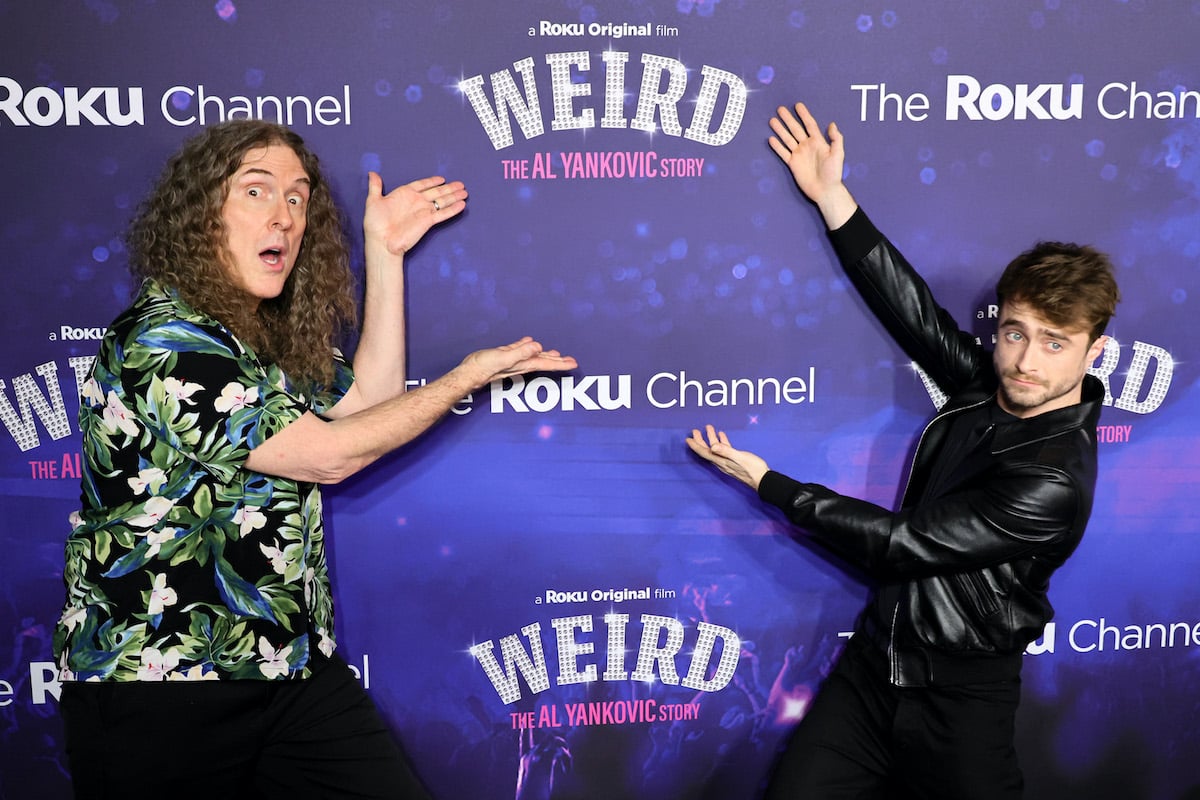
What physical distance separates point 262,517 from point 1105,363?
77.2 inches

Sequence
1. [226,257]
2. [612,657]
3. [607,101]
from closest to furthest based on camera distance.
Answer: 1. [226,257]
2. [607,101]
3. [612,657]

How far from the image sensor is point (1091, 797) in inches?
103

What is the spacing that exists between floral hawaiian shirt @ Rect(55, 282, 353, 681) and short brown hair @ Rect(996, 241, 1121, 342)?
4.80 ft

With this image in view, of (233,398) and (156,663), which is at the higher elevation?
(233,398)

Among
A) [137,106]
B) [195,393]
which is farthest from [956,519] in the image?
[137,106]

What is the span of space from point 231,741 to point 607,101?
152 cm

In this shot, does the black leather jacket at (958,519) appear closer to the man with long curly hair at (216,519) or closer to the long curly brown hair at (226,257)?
the man with long curly hair at (216,519)

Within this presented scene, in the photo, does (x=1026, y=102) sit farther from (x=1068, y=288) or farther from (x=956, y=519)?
(x=956, y=519)

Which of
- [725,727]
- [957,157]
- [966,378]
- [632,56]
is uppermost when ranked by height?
[632,56]

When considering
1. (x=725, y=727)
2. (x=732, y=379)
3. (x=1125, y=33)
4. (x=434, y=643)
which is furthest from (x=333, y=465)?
(x=1125, y=33)

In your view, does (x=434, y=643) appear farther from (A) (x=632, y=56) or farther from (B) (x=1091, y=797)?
(B) (x=1091, y=797)

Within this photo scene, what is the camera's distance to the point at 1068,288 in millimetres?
2016

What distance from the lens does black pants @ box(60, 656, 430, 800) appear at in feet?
5.74

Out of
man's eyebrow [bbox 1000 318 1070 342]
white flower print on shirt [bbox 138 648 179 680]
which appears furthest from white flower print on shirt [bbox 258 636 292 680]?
man's eyebrow [bbox 1000 318 1070 342]
